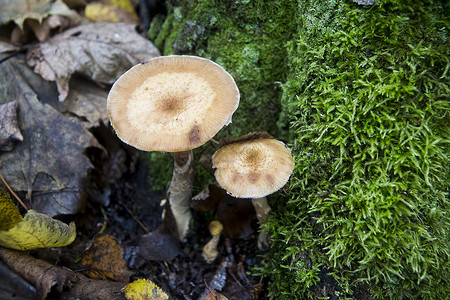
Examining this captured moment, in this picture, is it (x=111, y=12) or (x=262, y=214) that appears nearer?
(x=262, y=214)

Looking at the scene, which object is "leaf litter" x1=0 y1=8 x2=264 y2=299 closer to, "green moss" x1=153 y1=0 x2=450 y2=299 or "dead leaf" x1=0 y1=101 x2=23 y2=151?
"dead leaf" x1=0 y1=101 x2=23 y2=151

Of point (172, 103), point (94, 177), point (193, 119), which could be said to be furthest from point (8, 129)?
point (193, 119)

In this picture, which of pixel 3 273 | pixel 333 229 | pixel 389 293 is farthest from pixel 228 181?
pixel 3 273

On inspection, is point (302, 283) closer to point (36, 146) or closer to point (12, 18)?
point (36, 146)

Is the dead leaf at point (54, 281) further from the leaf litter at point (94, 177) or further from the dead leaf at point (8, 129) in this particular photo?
the dead leaf at point (8, 129)

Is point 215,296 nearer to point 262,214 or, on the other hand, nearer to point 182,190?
point 262,214

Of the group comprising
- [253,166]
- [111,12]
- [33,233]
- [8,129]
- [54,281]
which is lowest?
[54,281]
